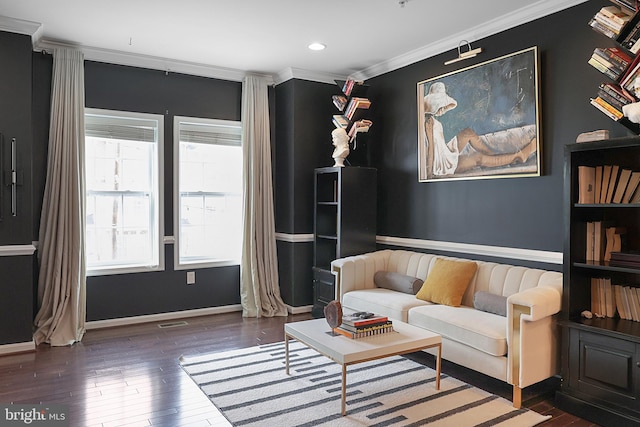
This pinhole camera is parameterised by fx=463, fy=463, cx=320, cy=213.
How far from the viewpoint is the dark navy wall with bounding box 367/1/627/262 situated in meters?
3.26

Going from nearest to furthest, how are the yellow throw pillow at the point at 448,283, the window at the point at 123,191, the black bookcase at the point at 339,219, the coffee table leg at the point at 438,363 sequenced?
the coffee table leg at the point at 438,363 < the yellow throw pillow at the point at 448,283 < the window at the point at 123,191 < the black bookcase at the point at 339,219

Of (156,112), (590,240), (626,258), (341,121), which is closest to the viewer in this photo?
(626,258)

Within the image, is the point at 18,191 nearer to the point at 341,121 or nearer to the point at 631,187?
the point at 341,121

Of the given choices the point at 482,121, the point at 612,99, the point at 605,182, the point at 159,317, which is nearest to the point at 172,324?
the point at 159,317

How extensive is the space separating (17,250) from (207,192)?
6.41ft

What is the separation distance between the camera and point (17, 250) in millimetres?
3828

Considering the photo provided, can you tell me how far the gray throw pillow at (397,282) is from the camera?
4125 mm

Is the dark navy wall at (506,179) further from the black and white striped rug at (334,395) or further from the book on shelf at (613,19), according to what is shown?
the black and white striped rug at (334,395)

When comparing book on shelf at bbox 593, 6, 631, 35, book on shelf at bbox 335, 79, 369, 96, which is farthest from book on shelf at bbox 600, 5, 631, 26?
book on shelf at bbox 335, 79, 369, 96

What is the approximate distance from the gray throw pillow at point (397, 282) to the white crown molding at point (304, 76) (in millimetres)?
2343

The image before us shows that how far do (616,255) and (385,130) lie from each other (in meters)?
2.82

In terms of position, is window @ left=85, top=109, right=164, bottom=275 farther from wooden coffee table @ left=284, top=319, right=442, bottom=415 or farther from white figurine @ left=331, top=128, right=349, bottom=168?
wooden coffee table @ left=284, top=319, right=442, bottom=415

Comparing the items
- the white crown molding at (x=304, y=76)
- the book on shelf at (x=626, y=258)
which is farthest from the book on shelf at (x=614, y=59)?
the white crown molding at (x=304, y=76)

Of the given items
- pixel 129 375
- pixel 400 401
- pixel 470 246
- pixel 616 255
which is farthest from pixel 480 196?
pixel 129 375
